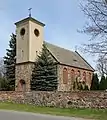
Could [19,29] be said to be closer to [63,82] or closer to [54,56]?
[54,56]

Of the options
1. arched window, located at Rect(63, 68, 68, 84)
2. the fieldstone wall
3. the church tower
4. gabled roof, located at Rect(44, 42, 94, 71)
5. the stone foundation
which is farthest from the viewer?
gabled roof, located at Rect(44, 42, 94, 71)

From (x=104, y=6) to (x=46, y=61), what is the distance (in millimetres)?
23289

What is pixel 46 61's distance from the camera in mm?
40188

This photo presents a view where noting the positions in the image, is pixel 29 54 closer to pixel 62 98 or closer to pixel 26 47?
pixel 26 47

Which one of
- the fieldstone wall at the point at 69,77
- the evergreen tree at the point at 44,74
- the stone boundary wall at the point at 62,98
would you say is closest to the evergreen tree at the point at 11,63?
the evergreen tree at the point at 44,74

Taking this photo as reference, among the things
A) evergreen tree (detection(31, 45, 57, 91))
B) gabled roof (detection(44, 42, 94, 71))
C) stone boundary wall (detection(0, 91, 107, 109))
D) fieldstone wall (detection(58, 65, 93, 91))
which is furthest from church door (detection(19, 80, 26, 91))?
stone boundary wall (detection(0, 91, 107, 109))

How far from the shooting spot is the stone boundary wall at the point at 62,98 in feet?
81.1

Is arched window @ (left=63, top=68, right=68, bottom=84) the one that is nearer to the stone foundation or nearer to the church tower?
the church tower

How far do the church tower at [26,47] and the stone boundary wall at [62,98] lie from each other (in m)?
9.39

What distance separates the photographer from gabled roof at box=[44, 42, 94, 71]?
4522 cm

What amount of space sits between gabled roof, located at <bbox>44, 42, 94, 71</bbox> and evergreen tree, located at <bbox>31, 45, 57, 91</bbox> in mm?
2968

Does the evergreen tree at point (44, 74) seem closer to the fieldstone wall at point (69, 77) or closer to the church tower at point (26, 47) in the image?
the church tower at point (26, 47)

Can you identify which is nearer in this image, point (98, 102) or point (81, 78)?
point (98, 102)

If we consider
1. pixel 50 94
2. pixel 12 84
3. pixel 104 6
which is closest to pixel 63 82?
pixel 12 84
